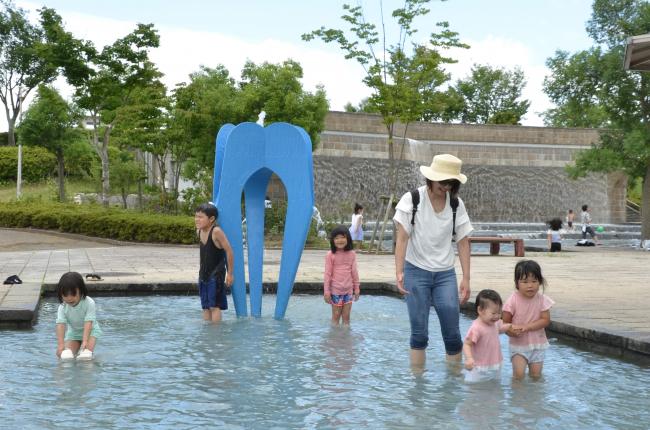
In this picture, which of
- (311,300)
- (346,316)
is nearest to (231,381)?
(346,316)

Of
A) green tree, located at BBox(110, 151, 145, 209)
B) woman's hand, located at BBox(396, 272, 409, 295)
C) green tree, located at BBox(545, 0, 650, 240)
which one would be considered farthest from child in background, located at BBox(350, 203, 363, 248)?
green tree, located at BBox(110, 151, 145, 209)

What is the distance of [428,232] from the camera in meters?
6.35

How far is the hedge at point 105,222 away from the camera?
2470cm

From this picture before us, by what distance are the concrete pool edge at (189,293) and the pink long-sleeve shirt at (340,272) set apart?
1.82 m

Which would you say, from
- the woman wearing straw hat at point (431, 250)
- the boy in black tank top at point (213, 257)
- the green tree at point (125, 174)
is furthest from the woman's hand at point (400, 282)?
the green tree at point (125, 174)

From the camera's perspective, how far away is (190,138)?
31.5 meters

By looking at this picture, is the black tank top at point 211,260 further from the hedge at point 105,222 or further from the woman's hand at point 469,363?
the hedge at point 105,222

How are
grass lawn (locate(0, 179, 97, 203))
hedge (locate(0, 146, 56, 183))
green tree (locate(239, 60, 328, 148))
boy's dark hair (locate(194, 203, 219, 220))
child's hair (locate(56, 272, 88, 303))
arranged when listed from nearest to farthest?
child's hair (locate(56, 272, 88, 303))
boy's dark hair (locate(194, 203, 219, 220))
green tree (locate(239, 60, 328, 148))
grass lawn (locate(0, 179, 97, 203))
hedge (locate(0, 146, 56, 183))

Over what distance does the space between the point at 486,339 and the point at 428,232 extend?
0.85 metres

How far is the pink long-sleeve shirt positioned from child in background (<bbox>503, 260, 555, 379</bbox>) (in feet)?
10.2

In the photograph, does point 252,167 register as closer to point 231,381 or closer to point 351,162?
point 231,381

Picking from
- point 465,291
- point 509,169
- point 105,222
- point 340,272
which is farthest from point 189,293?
point 509,169

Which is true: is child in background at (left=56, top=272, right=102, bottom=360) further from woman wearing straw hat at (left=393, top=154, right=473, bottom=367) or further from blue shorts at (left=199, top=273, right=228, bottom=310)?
woman wearing straw hat at (left=393, top=154, right=473, bottom=367)

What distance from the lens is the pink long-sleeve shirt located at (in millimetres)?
9281
